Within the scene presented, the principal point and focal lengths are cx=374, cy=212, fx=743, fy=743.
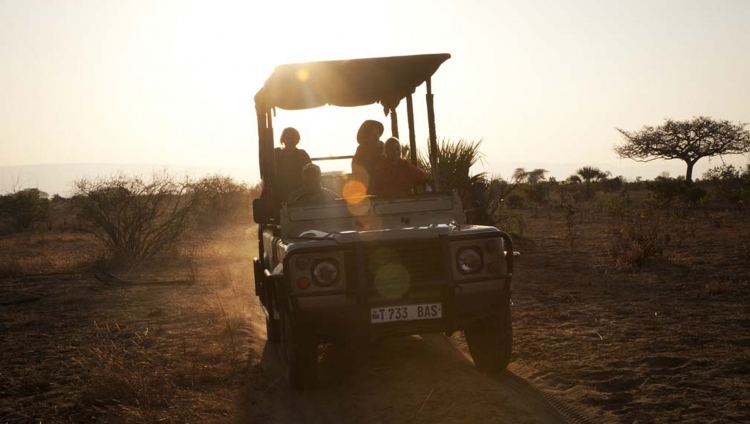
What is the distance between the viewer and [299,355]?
5531 millimetres

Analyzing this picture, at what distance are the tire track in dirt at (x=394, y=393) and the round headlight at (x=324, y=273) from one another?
2.94ft

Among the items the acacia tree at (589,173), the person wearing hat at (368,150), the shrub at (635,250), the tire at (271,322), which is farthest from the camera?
the acacia tree at (589,173)

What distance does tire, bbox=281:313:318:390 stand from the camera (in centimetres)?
547

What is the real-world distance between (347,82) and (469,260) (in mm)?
3027

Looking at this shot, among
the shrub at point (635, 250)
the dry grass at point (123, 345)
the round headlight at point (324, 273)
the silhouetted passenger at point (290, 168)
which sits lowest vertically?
the dry grass at point (123, 345)

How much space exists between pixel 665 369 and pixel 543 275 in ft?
19.2

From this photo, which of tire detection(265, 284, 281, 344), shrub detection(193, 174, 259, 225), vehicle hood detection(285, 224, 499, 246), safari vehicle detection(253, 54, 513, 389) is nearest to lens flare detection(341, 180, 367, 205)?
tire detection(265, 284, 281, 344)

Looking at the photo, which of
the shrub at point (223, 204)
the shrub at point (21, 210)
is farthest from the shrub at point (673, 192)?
the shrub at point (21, 210)

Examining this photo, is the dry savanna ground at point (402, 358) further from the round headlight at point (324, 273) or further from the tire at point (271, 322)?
the round headlight at point (324, 273)

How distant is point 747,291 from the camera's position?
882 cm

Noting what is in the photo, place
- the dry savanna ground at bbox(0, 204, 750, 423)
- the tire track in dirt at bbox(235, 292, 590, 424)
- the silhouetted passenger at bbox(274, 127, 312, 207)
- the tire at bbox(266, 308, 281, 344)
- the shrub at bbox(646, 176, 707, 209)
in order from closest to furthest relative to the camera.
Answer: the tire track in dirt at bbox(235, 292, 590, 424), the dry savanna ground at bbox(0, 204, 750, 423), the tire at bbox(266, 308, 281, 344), the silhouetted passenger at bbox(274, 127, 312, 207), the shrub at bbox(646, 176, 707, 209)

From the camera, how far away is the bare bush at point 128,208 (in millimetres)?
16281

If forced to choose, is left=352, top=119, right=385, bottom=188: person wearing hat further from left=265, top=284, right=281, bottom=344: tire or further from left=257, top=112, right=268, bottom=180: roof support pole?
left=265, top=284, right=281, bottom=344: tire

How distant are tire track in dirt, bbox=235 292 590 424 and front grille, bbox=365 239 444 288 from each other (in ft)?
2.76
